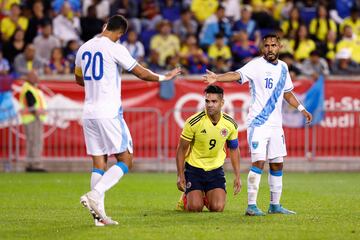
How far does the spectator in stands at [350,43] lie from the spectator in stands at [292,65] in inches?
67.0

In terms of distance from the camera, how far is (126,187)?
19797mm

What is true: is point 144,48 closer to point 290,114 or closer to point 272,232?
point 290,114

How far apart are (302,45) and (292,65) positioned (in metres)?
1.64

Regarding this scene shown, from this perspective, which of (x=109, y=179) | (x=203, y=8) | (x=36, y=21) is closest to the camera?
(x=109, y=179)

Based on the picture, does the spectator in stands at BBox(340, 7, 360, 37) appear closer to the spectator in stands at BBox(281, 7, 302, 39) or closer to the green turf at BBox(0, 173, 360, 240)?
the spectator in stands at BBox(281, 7, 302, 39)

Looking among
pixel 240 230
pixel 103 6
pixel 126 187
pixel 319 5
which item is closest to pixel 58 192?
pixel 126 187

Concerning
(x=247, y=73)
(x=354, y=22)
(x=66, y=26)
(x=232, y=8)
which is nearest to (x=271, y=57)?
(x=247, y=73)

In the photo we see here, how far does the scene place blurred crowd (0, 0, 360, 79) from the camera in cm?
2614

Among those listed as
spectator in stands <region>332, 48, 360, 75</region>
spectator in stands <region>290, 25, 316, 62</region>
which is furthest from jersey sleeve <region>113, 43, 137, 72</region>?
spectator in stands <region>290, 25, 316, 62</region>

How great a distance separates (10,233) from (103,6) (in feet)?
56.0

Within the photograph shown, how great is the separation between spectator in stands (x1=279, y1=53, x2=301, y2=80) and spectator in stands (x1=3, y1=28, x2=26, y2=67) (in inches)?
256

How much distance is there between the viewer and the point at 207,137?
48.0 ft

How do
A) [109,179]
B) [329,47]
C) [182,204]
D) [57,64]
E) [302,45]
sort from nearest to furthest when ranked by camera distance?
[109,179] → [182,204] → [57,64] → [302,45] → [329,47]

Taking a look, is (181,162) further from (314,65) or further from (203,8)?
(203,8)
